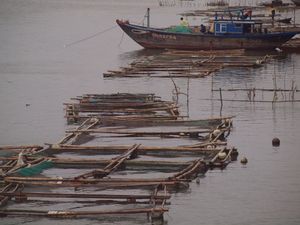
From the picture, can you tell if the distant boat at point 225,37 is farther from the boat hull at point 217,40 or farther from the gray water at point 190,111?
the gray water at point 190,111

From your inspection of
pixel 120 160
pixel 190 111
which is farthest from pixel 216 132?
pixel 190 111

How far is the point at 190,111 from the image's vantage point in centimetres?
2714

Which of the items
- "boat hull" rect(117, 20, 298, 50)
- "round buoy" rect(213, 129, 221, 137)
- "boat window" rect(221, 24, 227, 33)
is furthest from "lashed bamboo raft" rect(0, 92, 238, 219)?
"boat window" rect(221, 24, 227, 33)

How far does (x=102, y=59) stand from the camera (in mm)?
45469

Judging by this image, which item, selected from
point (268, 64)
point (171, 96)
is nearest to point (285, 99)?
point (171, 96)

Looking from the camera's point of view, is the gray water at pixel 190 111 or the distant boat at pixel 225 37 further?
the distant boat at pixel 225 37

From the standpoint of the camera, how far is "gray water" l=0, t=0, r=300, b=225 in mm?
16672

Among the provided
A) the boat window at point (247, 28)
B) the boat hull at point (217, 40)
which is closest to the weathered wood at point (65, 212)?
the boat hull at point (217, 40)

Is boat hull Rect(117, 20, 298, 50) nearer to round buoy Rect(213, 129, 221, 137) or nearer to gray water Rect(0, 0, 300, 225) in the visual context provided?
gray water Rect(0, 0, 300, 225)

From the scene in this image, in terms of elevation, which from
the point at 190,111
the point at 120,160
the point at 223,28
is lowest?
the point at 120,160

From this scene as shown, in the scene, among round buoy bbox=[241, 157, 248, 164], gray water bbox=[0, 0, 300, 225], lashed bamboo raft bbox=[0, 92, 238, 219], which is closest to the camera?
lashed bamboo raft bbox=[0, 92, 238, 219]

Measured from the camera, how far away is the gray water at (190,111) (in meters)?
16.7

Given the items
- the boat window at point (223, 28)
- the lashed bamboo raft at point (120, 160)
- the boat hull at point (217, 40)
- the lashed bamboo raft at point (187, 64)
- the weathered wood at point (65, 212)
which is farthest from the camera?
the boat window at point (223, 28)

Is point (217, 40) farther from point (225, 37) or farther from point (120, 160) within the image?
point (120, 160)
